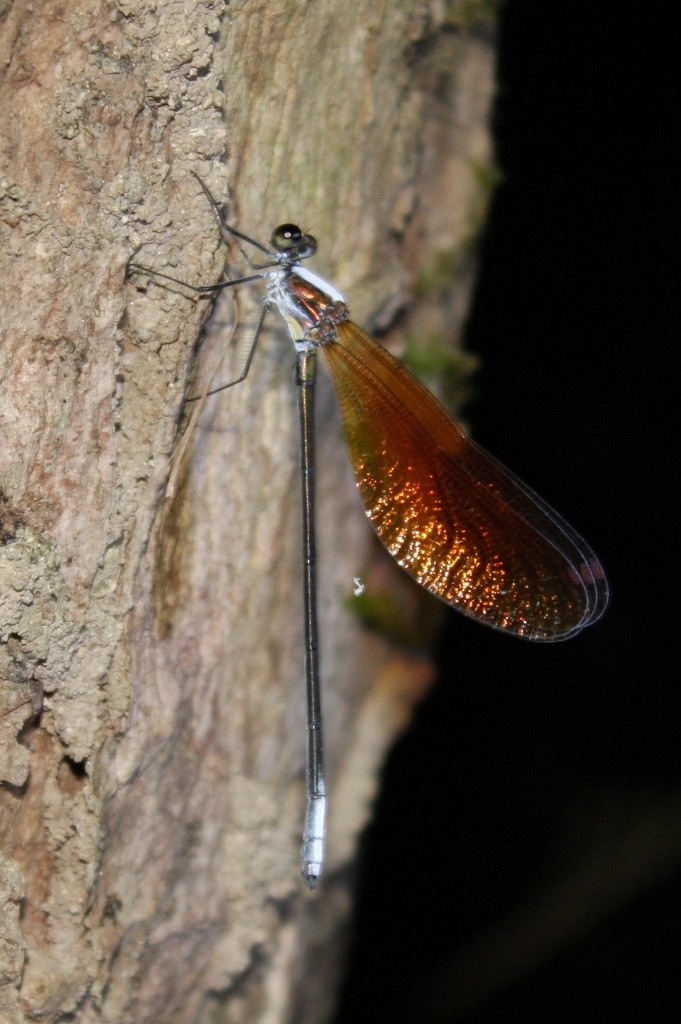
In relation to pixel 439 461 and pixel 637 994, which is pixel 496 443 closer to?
pixel 439 461

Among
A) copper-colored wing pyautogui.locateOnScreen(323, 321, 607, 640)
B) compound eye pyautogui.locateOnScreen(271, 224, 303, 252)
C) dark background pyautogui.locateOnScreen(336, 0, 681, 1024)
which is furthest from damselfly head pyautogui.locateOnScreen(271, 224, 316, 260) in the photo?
dark background pyautogui.locateOnScreen(336, 0, 681, 1024)

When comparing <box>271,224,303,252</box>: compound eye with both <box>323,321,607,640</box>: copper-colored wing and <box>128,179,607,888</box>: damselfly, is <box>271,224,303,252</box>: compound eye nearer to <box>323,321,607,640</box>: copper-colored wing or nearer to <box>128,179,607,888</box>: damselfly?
<box>128,179,607,888</box>: damselfly

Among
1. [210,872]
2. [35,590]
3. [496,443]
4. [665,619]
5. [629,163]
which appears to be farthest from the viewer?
[665,619]

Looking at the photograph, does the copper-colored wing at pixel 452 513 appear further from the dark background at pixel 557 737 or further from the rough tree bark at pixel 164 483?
the dark background at pixel 557 737

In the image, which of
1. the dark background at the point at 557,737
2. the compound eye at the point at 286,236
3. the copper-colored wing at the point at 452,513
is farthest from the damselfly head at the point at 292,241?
the dark background at the point at 557,737

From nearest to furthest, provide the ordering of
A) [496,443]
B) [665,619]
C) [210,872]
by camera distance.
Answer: [210,872] → [496,443] → [665,619]

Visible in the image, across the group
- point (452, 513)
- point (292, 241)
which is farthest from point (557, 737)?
point (292, 241)

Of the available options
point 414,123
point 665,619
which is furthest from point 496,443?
point 414,123
